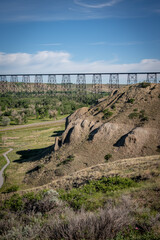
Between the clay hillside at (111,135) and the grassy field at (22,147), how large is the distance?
331 centimetres

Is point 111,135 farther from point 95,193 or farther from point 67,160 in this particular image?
point 95,193

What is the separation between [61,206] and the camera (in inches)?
422

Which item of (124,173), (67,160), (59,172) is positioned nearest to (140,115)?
(67,160)

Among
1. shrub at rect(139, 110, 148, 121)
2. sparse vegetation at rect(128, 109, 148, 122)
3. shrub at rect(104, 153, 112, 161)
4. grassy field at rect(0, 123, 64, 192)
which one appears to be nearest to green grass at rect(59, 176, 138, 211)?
shrub at rect(104, 153, 112, 161)

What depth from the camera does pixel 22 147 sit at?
49156 millimetres

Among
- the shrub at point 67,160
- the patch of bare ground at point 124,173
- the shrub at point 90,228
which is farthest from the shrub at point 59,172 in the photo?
the shrub at point 90,228

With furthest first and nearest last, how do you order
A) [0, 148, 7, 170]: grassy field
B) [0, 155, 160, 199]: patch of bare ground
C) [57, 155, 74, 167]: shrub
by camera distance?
[0, 148, 7, 170]: grassy field < [57, 155, 74, 167]: shrub < [0, 155, 160, 199]: patch of bare ground

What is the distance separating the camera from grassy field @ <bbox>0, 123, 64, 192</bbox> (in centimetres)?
2867

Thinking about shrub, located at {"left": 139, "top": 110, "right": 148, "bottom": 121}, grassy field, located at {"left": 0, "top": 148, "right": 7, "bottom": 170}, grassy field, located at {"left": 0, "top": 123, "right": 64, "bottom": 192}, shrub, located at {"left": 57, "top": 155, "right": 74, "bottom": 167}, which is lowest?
grassy field, located at {"left": 0, "top": 148, "right": 7, "bottom": 170}

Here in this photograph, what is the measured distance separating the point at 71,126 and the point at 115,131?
30.4 feet

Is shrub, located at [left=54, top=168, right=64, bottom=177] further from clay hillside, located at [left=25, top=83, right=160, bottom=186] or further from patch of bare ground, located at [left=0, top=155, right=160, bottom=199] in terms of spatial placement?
patch of bare ground, located at [left=0, top=155, right=160, bottom=199]

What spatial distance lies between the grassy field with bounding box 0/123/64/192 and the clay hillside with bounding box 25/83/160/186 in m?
3.31

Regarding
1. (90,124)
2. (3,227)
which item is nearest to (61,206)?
(3,227)

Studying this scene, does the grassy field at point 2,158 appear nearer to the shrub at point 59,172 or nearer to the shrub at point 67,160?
the shrub at point 67,160
